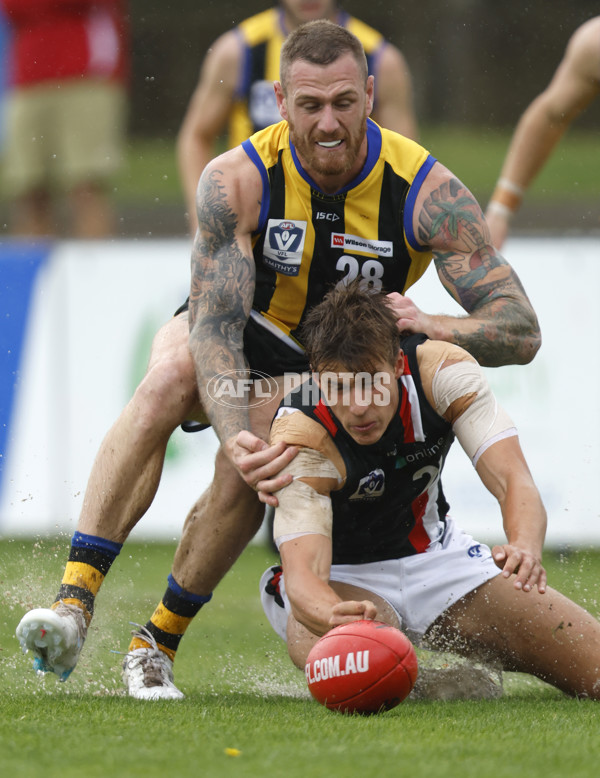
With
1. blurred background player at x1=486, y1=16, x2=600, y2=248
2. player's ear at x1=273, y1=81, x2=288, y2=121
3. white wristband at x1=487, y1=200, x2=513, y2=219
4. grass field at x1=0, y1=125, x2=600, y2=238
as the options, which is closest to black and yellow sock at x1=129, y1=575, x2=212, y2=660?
player's ear at x1=273, y1=81, x2=288, y2=121

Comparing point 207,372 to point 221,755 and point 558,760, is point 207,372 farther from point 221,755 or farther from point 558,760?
point 558,760

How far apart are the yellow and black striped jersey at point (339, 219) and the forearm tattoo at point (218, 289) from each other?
0.44 ft

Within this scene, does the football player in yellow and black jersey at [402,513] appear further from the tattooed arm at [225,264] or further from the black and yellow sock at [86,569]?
the black and yellow sock at [86,569]

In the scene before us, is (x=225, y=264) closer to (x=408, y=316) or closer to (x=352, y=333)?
(x=408, y=316)

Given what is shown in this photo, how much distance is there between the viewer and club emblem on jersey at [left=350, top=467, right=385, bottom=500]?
436 centimetres

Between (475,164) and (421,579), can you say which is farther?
(475,164)

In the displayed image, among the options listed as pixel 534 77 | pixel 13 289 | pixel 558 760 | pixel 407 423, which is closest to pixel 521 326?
pixel 407 423

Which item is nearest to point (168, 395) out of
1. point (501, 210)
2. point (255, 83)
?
point (501, 210)

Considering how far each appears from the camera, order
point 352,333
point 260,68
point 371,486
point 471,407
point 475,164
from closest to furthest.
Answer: point 352,333 < point 471,407 < point 371,486 < point 260,68 < point 475,164

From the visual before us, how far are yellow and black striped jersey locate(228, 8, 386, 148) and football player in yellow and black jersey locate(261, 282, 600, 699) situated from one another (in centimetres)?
333

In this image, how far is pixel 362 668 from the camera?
148 inches

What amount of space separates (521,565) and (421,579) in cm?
82

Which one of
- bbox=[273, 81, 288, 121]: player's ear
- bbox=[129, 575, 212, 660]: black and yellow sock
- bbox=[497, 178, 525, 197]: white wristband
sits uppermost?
bbox=[273, 81, 288, 121]: player's ear

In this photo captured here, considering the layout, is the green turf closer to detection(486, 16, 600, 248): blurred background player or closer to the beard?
detection(486, 16, 600, 248): blurred background player
